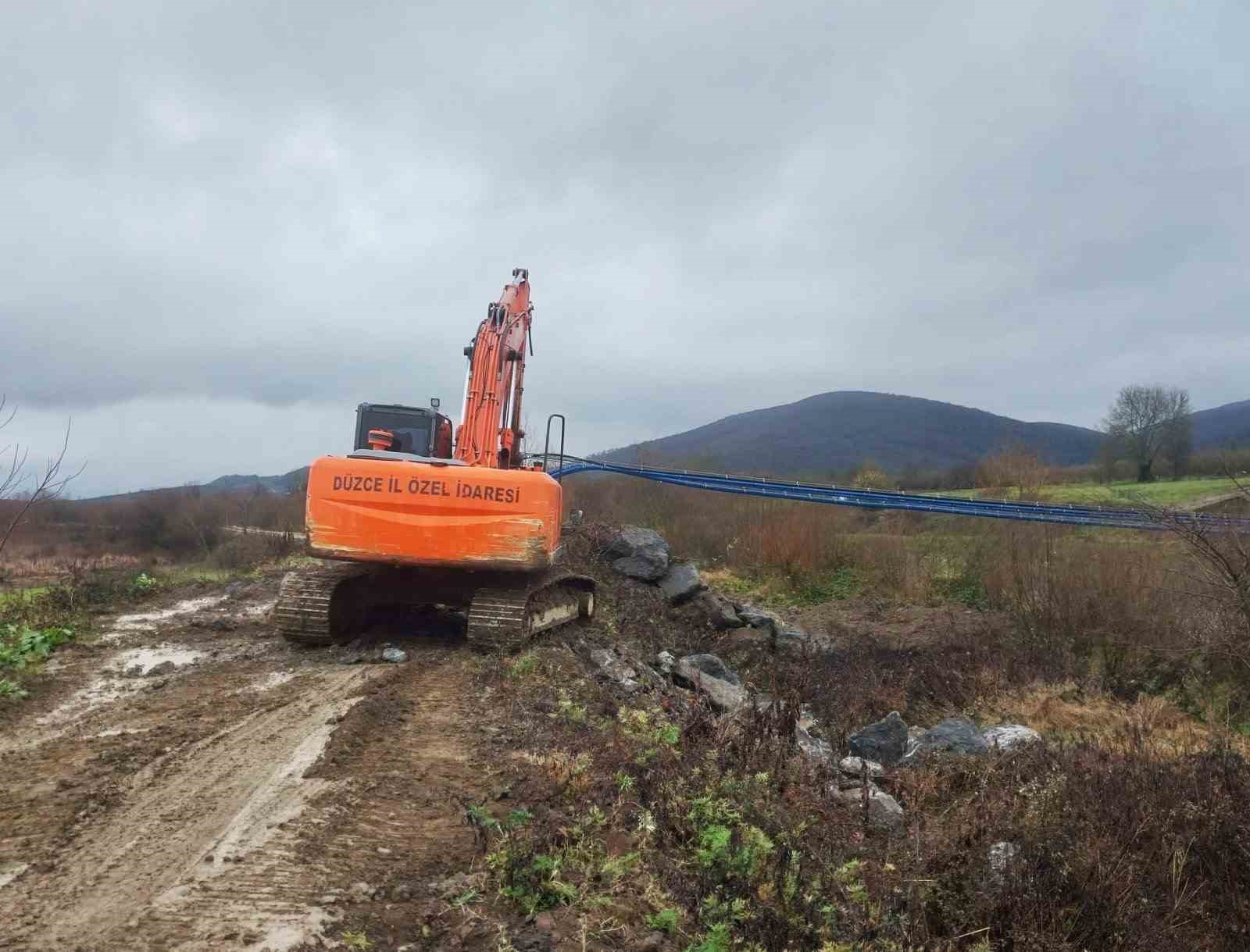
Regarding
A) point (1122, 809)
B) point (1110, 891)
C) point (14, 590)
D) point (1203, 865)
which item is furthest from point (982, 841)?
point (14, 590)

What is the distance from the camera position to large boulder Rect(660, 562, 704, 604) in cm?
1498

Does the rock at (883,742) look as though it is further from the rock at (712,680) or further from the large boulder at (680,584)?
the large boulder at (680,584)

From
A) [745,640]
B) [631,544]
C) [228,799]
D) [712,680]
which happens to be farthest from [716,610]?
[228,799]

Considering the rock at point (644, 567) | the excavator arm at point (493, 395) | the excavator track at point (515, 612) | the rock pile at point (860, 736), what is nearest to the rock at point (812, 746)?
the rock pile at point (860, 736)

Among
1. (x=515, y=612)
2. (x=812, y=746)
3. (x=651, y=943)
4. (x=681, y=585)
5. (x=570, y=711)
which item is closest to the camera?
(x=651, y=943)

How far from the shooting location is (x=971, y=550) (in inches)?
681

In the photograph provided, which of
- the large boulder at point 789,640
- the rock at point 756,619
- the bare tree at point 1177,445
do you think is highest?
the bare tree at point 1177,445

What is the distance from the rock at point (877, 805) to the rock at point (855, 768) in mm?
454

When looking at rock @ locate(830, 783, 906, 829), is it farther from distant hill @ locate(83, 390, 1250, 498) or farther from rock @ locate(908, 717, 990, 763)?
→ distant hill @ locate(83, 390, 1250, 498)

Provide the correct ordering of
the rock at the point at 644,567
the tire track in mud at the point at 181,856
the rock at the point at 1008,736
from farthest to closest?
the rock at the point at 644,567, the rock at the point at 1008,736, the tire track in mud at the point at 181,856

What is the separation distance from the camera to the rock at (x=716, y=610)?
14406mm

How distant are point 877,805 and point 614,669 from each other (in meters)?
3.07

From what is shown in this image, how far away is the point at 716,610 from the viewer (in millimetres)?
14664

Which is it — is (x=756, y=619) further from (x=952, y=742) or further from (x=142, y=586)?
(x=142, y=586)
